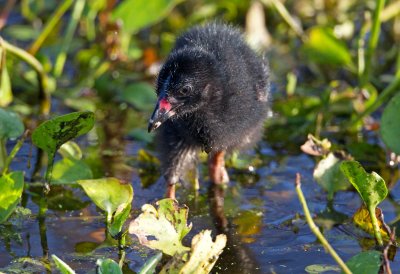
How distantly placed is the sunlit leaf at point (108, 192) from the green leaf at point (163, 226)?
0.35 meters

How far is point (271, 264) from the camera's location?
11.3 feet

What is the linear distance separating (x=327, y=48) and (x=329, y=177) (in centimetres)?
144

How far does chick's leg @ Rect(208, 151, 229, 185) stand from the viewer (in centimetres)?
429

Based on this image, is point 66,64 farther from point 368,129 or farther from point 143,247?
point 143,247

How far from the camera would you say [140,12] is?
529 centimetres

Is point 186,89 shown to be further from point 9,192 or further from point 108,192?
point 9,192

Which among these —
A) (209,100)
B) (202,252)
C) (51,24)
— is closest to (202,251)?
(202,252)

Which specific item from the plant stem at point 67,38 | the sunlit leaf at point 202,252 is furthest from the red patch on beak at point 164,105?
the plant stem at point 67,38

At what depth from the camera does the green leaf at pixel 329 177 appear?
13.1ft

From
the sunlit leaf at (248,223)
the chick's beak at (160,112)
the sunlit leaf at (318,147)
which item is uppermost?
the chick's beak at (160,112)

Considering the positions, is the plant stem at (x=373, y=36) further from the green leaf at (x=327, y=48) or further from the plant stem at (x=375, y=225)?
the plant stem at (x=375, y=225)

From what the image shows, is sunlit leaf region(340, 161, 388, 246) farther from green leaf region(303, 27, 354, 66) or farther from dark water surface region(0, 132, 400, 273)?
green leaf region(303, 27, 354, 66)

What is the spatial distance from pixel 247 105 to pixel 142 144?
1.17 meters

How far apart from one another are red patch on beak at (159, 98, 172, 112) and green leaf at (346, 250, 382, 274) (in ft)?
3.84
